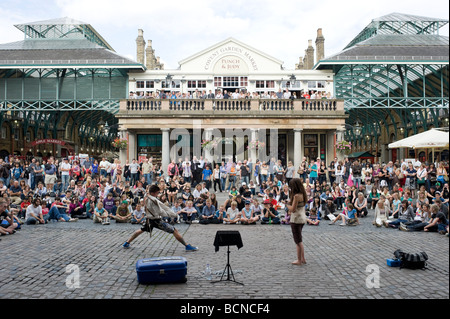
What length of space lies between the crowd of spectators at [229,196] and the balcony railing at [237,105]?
16.0ft

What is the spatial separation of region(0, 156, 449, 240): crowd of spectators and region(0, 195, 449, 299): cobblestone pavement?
1243 millimetres

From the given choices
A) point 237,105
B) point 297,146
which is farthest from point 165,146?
point 297,146

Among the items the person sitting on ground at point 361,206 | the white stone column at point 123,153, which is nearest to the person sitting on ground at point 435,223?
the person sitting on ground at point 361,206

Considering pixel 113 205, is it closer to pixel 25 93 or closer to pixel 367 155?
pixel 25 93

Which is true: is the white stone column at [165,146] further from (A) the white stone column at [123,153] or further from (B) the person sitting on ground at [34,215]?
(B) the person sitting on ground at [34,215]

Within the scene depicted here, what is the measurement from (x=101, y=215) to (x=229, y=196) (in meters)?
5.58

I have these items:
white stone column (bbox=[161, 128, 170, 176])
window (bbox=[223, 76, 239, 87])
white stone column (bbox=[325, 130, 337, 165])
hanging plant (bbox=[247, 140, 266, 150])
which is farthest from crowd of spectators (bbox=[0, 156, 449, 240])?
window (bbox=[223, 76, 239, 87])

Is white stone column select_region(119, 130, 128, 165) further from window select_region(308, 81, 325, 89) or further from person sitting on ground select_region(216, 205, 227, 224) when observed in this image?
window select_region(308, 81, 325, 89)

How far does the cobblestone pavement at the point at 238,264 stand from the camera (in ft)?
19.8

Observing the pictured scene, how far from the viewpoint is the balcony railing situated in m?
25.5

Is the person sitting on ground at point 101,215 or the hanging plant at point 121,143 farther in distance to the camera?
the hanging plant at point 121,143

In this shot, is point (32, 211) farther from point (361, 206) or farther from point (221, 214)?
point (361, 206)
